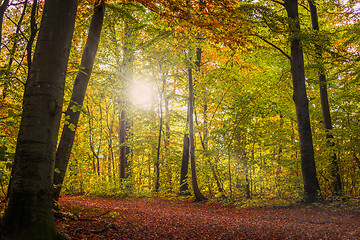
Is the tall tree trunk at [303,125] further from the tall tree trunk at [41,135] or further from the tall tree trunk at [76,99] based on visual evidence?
the tall tree trunk at [41,135]

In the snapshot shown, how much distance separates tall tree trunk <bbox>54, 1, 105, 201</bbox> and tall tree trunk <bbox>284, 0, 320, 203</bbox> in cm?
667

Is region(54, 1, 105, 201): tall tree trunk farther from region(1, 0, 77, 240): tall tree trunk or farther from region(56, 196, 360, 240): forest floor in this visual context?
region(1, 0, 77, 240): tall tree trunk

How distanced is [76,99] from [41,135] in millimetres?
2546

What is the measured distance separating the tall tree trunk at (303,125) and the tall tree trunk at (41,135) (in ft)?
25.8

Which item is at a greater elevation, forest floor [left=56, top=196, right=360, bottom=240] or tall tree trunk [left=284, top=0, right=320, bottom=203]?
tall tree trunk [left=284, top=0, right=320, bottom=203]

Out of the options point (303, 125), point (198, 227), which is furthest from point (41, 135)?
point (303, 125)

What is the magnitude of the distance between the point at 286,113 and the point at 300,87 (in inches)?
114

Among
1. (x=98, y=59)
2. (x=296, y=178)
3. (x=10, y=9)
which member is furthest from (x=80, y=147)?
(x=296, y=178)

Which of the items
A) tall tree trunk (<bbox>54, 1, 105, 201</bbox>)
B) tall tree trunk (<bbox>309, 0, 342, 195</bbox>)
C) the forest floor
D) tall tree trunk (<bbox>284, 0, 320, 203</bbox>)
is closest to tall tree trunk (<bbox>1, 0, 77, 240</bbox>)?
the forest floor

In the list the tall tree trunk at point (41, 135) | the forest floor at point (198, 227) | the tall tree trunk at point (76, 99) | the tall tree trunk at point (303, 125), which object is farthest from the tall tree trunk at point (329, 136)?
the tall tree trunk at point (41, 135)

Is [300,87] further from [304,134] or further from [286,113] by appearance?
[286,113]

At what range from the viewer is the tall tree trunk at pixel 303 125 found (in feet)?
27.3

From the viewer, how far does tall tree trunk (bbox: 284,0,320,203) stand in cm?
833

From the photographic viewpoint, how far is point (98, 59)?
11.4 meters
